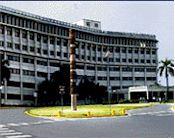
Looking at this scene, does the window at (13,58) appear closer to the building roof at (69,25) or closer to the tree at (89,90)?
the building roof at (69,25)

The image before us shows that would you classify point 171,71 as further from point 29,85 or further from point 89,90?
point 29,85

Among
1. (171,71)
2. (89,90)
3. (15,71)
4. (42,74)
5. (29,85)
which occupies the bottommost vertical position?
(89,90)

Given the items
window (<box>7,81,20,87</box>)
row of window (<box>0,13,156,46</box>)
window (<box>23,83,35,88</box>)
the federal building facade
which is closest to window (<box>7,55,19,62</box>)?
the federal building facade

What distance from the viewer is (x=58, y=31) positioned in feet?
363

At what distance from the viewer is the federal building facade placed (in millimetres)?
95812

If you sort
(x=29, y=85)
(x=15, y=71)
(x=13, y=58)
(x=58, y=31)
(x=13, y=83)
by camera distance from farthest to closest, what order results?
(x=58, y=31) < (x=29, y=85) < (x=15, y=71) < (x=13, y=58) < (x=13, y=83)

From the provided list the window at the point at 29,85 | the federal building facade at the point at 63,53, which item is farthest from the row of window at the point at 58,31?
the window at the point at 29,85

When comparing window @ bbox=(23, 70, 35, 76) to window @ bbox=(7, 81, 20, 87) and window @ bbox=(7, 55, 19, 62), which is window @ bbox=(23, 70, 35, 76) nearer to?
window @ bbox=(7, 81, 20, 87)

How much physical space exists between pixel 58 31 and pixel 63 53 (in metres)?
6.71

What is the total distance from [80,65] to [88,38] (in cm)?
887

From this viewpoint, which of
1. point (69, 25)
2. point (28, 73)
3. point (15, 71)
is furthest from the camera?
point (69, 25)

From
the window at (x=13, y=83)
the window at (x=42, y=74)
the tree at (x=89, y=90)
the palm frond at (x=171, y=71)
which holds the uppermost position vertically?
the palm frond at (x=171, y=71)

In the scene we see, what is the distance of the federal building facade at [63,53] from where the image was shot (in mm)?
95812

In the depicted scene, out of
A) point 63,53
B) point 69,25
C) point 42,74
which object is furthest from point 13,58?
point 69,25
